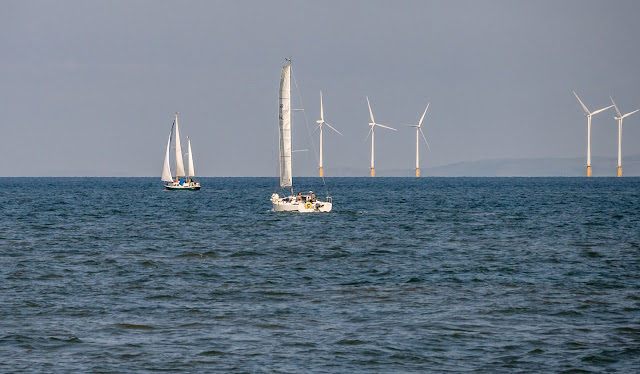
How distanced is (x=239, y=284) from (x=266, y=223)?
4406 centimetres

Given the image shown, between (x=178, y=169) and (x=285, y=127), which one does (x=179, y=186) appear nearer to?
(x=178, y=169)

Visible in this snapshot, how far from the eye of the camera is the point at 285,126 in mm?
92750

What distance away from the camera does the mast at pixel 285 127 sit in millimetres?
91562

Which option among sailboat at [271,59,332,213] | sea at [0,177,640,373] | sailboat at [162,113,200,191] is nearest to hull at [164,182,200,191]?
sailboat at [162,113,200,191]

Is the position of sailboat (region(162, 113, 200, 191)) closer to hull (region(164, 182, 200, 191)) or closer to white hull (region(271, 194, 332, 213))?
hull (region(164, 182, 200, 191))

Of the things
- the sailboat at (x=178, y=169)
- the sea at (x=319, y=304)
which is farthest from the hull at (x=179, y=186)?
the sea at (x=319, y=304)

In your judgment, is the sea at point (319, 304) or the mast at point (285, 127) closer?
the sea at point (319, 304)

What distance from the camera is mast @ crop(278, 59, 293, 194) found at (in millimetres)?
91562

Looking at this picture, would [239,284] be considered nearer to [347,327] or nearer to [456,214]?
[347,327]

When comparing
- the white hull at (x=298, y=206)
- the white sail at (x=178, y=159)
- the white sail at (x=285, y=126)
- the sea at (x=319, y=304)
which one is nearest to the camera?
the sea at (x=319, y=304)

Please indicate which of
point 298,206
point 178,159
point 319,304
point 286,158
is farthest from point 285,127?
point 178,159

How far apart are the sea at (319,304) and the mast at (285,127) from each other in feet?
91.3

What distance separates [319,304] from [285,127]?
2433 inches

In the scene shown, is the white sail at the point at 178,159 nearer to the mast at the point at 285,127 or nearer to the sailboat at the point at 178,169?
the sailboat at the point at 178,169
